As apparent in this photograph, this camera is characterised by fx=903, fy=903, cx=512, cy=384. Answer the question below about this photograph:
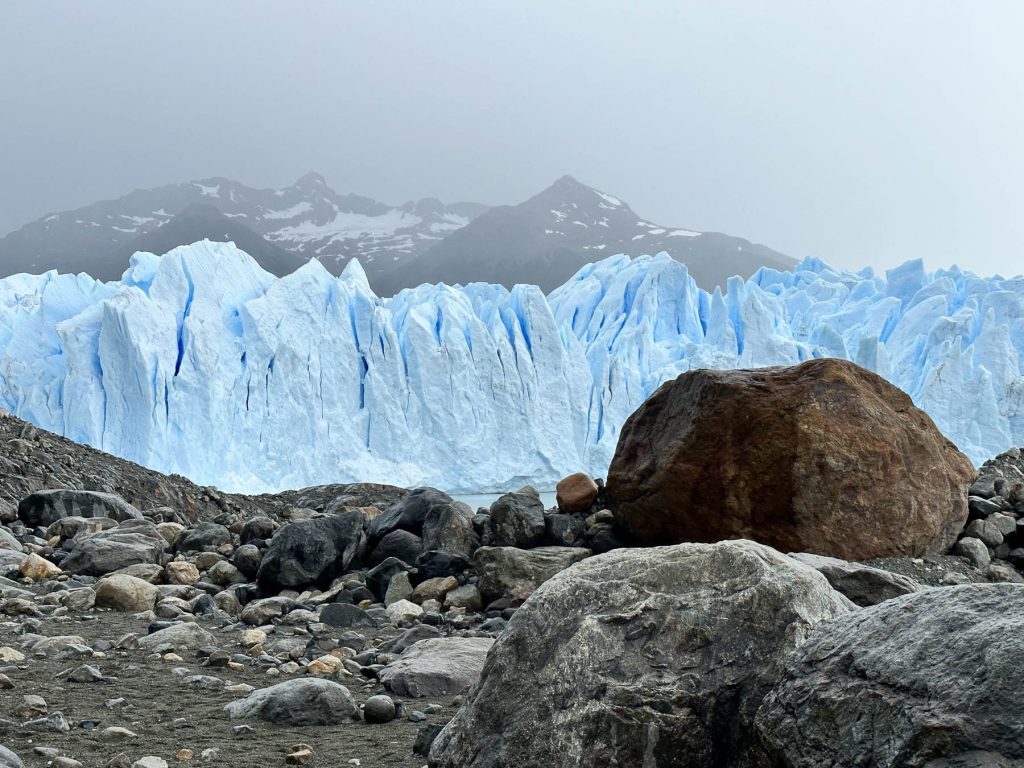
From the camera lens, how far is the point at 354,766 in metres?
2.25

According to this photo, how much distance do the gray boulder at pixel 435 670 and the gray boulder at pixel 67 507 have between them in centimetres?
481

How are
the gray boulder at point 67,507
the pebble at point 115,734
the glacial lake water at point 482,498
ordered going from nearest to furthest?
the pebble at point 115,734 → the gray boulder at point 67,507 → the glacial lake water at point 482,498

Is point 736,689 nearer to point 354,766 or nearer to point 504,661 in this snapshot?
point 504,661

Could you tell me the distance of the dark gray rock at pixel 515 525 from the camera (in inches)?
224

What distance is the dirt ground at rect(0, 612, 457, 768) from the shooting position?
2281 mm

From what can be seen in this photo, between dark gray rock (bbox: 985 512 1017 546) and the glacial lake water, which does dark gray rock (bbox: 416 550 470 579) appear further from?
the glacial lake water

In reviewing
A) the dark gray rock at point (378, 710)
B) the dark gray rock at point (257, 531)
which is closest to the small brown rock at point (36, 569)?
the dark gray rock at point (257, 531)

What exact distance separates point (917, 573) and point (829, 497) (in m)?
0.61

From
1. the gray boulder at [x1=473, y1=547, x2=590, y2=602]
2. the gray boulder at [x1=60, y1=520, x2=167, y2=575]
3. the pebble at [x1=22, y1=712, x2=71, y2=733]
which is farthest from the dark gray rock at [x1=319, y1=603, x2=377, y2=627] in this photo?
the pebble at [x1=22, y1=712, x2=71, y2=733]

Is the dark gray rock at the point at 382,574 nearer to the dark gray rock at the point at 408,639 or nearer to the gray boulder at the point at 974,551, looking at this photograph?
the dark gray rock at the point at 408,639

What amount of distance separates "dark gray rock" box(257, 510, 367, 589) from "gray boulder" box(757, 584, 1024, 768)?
13.8 feet

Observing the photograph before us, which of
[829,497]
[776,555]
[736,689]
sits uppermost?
[776,555]

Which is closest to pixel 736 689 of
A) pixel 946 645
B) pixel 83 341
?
pixel 946 645

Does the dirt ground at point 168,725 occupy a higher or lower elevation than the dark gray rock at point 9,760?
lower
